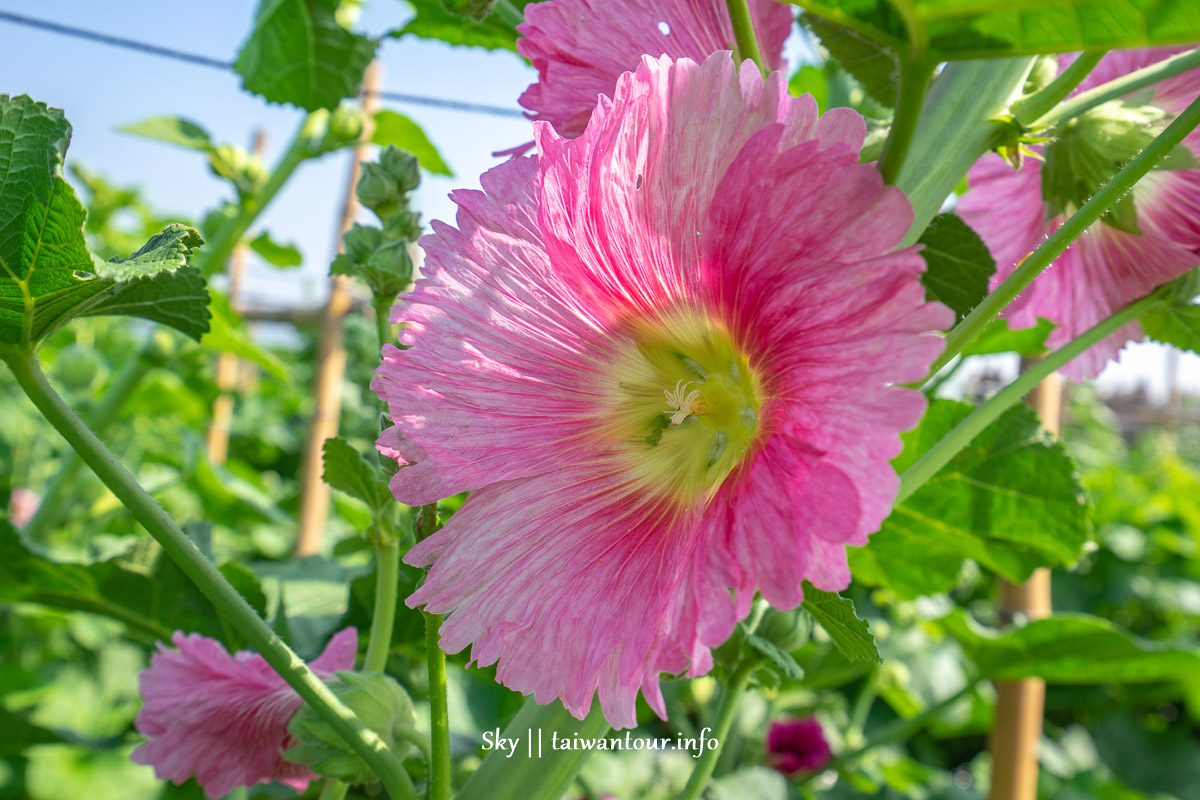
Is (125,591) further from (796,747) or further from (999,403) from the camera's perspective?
(796,747)

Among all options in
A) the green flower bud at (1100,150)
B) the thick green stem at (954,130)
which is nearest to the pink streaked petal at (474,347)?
the thick green stem at (954,130)

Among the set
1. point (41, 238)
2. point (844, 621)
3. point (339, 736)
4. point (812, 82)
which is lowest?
point (339, 736)

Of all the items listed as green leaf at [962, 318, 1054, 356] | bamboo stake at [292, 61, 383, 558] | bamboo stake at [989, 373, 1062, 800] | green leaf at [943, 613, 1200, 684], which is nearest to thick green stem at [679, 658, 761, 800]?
green leaf at [962, 318, 1054, 356]

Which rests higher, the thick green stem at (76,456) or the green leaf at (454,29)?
the green leaf at (454,29)

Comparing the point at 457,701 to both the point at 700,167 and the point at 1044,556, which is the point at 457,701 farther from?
the point at 700,167

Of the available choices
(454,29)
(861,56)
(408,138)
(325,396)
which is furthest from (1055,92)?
(325,396)

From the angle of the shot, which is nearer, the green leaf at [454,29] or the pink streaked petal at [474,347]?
the pink streaked petal at [474,347]

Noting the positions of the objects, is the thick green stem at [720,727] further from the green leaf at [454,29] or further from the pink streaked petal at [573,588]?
the green leaf at [454,29]
